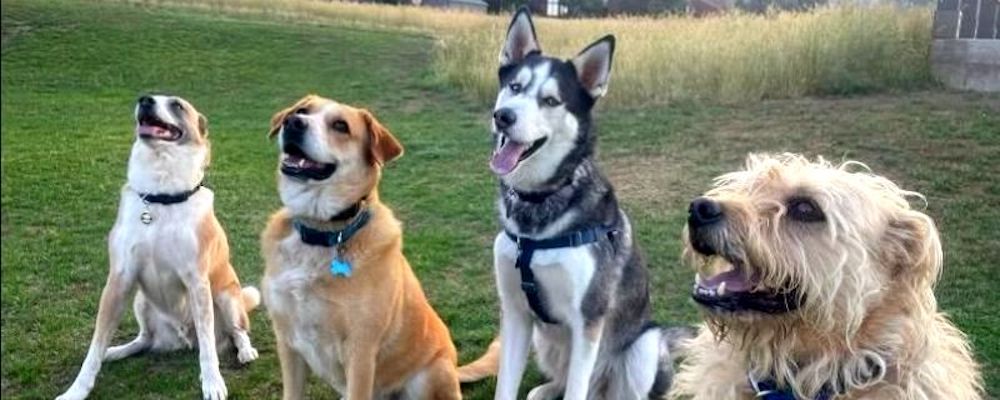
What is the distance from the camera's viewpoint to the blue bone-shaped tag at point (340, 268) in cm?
352

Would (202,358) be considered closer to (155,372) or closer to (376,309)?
(155,372)

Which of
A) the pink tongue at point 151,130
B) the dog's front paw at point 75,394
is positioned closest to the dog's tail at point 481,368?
the dog's front paw at point 75,394

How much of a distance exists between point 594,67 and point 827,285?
1818mm

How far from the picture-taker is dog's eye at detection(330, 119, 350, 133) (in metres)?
3.69

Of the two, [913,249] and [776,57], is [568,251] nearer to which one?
[913,249]

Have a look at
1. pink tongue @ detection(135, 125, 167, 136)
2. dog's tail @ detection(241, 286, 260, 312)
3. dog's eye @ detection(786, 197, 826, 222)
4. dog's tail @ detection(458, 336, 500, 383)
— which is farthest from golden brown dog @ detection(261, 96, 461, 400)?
dog's eye @ detection(786, 197, 826, 222)

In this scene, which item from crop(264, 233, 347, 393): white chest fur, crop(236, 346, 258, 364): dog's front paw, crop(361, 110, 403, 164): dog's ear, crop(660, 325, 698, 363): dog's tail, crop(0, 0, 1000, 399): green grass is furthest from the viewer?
crop(0, 0, 1000, 399): green grass

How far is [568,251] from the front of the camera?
3.53 meters

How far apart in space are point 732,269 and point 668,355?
1.65 metres

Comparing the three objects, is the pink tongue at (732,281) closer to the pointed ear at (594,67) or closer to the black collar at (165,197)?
the pointed ear at (594,67)

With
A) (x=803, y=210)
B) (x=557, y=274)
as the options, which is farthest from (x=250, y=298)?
(x=803, y=210)

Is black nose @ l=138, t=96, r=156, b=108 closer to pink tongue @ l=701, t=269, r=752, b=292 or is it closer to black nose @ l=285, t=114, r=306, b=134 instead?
black nose @ l=285, t=114, r=306, b=134

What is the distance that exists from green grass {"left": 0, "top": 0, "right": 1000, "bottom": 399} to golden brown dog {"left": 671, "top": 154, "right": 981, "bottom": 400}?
1.97m

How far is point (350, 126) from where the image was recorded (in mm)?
3688
